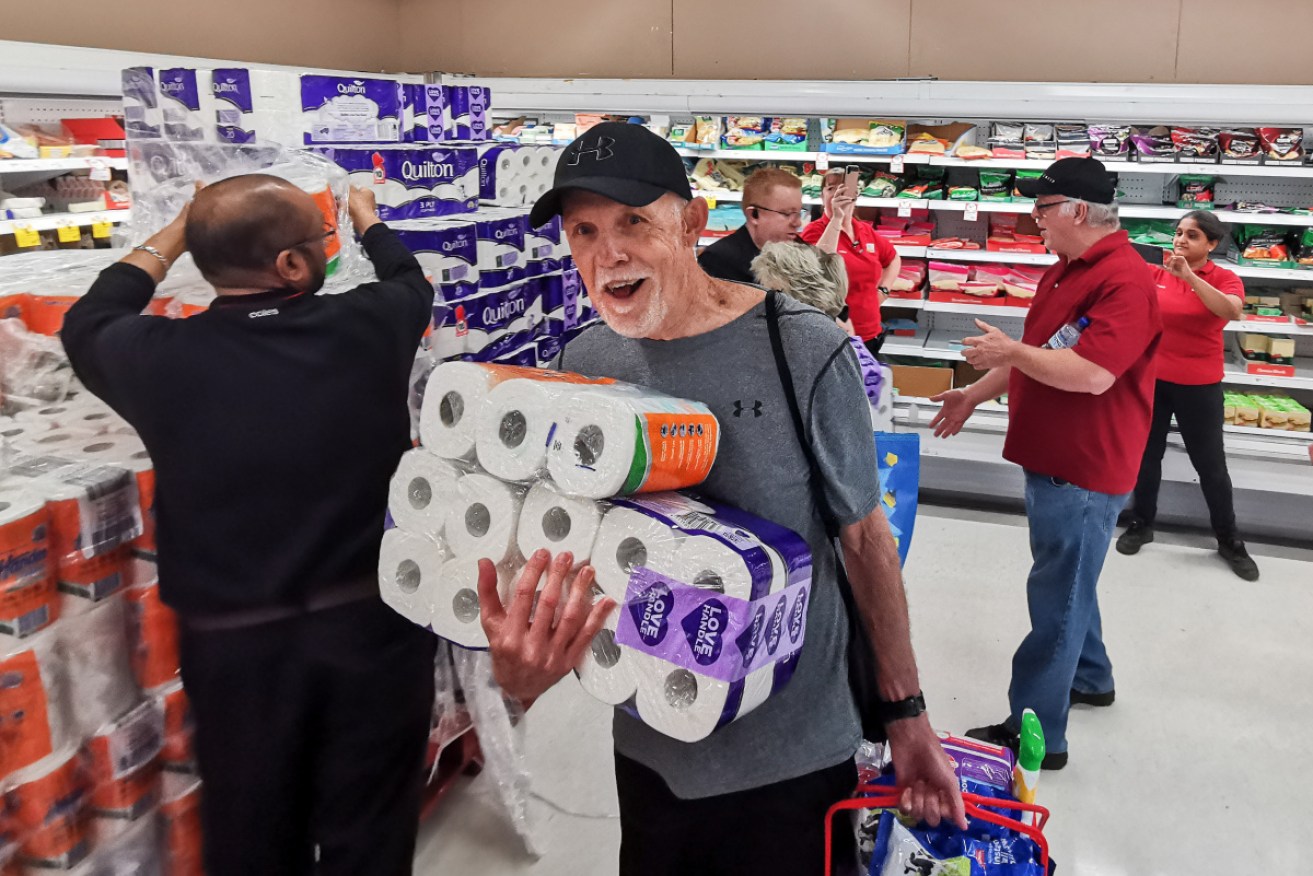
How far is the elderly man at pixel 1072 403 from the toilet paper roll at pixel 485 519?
1.83 m

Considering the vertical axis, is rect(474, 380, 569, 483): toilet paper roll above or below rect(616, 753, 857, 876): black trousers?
above

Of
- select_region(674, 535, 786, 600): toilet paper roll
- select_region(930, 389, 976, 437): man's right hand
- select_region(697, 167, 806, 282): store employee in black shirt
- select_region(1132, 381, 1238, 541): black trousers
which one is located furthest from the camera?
select_region(1132, 381, 1238, 541): black trousers

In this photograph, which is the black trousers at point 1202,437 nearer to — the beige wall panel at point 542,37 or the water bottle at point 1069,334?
the water bottle at point 1069,334

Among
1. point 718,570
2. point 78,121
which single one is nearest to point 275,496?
point 718,570

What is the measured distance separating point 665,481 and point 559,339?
260cm

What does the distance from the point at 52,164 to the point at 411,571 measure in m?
3.72

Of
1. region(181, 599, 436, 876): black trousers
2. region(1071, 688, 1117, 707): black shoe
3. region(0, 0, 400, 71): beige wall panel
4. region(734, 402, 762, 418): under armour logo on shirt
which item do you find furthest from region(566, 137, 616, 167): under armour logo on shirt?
region(0, 0, 400, 71): beige wall panel

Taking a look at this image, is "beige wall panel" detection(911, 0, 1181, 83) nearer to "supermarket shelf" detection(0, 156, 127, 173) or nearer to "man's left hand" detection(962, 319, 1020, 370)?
"man's left hand" detection(962, 319, 1020, 370)

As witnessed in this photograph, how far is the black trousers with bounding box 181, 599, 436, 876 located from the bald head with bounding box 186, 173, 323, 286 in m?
0.68

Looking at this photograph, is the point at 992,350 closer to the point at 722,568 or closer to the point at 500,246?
the point at 500,246

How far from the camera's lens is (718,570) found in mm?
1242

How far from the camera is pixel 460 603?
57.3 inches

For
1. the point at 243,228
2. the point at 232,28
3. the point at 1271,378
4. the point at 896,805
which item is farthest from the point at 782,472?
the point at 232,28

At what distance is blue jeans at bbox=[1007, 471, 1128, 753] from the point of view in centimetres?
294
